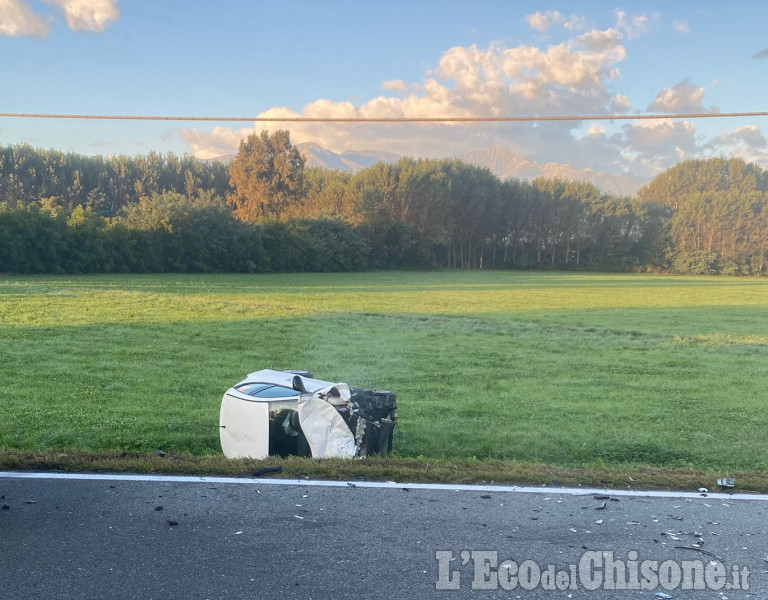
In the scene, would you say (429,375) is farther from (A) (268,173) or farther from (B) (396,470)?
(A) (268,173)

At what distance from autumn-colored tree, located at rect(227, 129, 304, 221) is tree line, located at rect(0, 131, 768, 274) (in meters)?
0.15

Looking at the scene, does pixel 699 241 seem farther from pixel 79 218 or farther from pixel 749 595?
pixel 749 595

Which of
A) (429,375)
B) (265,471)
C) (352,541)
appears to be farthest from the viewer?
(429,375)

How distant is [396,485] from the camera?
4.75 metres

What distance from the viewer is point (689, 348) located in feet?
49.2

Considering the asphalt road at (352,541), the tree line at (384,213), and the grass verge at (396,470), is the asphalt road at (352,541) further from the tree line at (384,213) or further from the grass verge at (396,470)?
the tree line at (384,213)

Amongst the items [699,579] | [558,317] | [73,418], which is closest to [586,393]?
[699,579]

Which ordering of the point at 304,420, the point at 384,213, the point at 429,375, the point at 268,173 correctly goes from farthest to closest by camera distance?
the point at 268,173
the point at 384,213
the point at 429,375
the point at 304,420

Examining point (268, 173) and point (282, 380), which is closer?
point (282, 380)

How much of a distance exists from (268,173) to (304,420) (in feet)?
239

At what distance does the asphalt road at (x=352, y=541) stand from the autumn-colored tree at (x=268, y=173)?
71.7 metres

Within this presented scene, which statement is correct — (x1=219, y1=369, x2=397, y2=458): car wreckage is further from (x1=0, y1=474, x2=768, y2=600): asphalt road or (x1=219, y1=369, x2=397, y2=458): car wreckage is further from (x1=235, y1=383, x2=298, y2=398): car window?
(x1=0, y1=474, x2=768, y2=600): asphalt road

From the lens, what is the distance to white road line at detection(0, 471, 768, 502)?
4.61m

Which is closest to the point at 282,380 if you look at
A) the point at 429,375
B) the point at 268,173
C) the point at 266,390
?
the point at 266,390
